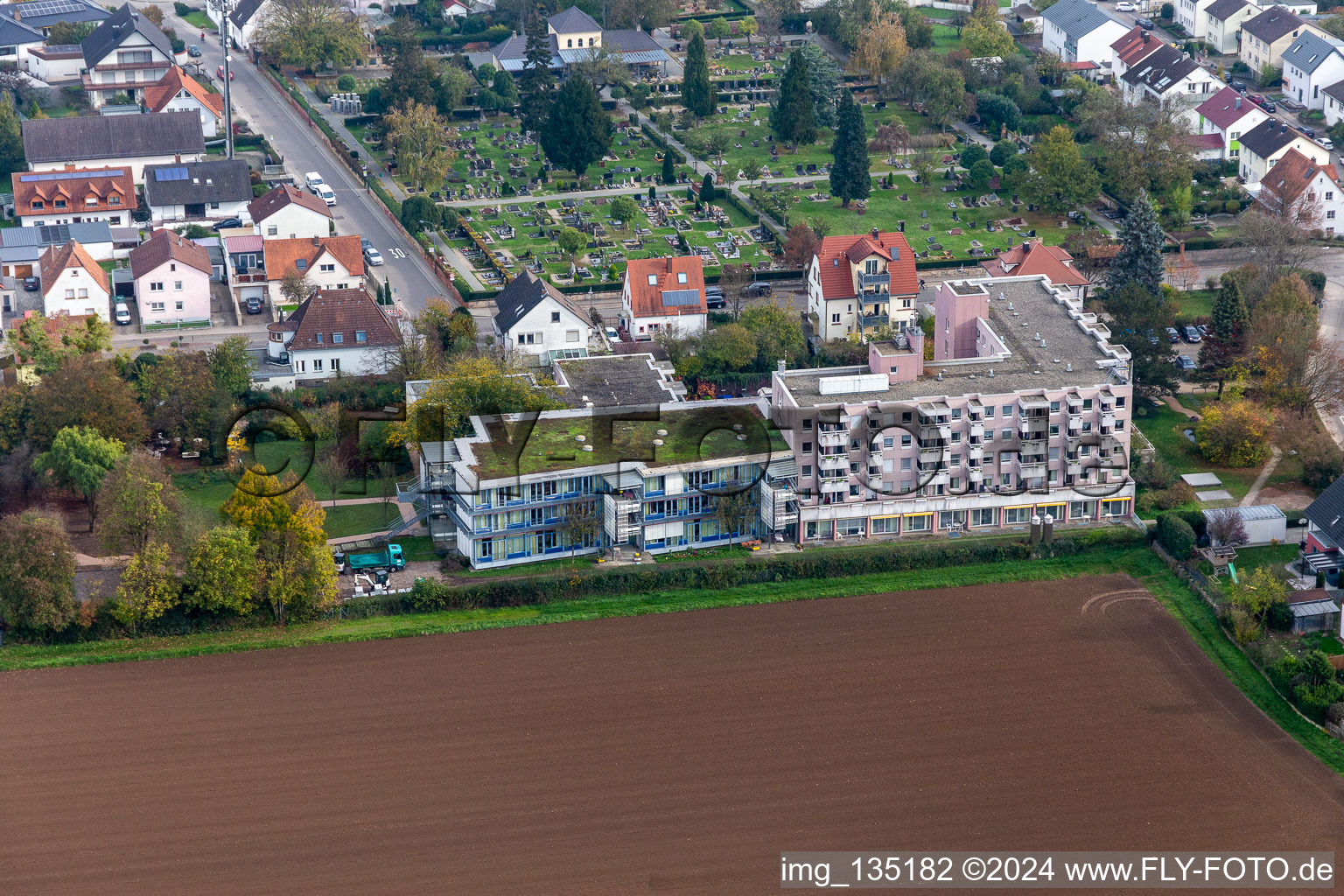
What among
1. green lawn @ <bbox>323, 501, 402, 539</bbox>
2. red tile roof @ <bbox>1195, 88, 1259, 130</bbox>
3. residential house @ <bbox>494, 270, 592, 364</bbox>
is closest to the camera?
green lawn @ <bbox>323, 501, 402, 539</bbox>

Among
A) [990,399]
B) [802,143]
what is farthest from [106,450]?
[802,143]

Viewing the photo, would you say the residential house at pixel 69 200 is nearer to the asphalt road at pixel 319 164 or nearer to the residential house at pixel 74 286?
the asphalt road at pixel 319 164

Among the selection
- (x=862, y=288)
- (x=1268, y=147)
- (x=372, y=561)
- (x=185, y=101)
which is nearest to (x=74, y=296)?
(x=372, y=561)

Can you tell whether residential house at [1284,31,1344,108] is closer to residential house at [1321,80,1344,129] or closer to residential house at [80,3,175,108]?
residential house at [1321,80,1344,129]

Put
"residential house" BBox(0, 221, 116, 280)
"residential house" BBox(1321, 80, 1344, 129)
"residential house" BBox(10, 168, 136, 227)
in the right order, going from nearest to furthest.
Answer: "residential house" BBox(0, 221, 116, 280)
"residential house" BBox(10, 168, 136, 227)
"residential house" BBox(1321, 80, 1344, 129)

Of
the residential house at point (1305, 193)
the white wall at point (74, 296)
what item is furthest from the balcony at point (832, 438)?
the residential house at point (1305, 193)

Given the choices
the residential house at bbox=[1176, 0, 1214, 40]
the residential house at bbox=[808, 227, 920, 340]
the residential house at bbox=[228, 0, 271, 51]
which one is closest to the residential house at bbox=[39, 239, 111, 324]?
the residential house at bbox=[808, 227, 920, 340]

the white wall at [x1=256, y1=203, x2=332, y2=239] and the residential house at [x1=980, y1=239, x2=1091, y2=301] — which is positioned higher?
the white wall at [x1=256, y1=203, x2=332, y2=239]
